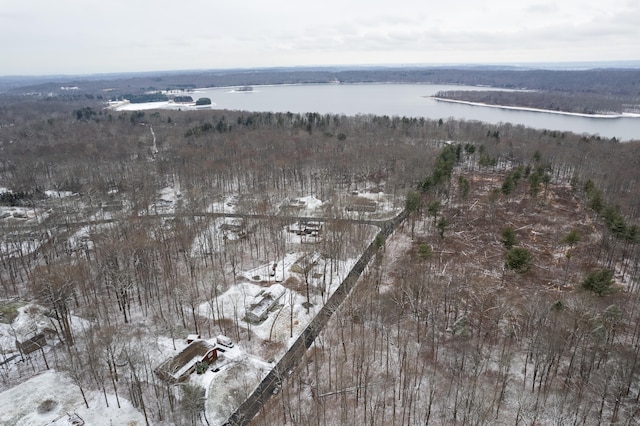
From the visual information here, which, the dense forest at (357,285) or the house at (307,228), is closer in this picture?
the dense forest at (357,285)

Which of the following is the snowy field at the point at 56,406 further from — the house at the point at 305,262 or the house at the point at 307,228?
the house at the point at 307,228

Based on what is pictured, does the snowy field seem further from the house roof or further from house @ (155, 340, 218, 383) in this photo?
the house roof

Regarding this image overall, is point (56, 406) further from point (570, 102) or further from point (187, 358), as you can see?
point (570, 102)

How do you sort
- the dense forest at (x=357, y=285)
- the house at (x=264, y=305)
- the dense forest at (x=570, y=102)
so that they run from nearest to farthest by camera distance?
1. the dense forest at (x=357, y=285)
2. the house at (x=264, y=305)
3. the dense forest at (x=570, y=102)

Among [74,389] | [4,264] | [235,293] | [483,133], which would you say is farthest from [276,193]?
[483,133]

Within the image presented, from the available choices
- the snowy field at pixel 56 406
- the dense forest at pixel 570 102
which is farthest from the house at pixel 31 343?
the dense forest at pixel 570 102

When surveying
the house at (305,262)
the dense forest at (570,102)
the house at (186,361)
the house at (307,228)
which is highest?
the dense forest at (570,102)

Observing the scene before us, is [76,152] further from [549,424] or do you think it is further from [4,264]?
[549,424]

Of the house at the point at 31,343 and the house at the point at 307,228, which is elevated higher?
the house at the point at 307,228
